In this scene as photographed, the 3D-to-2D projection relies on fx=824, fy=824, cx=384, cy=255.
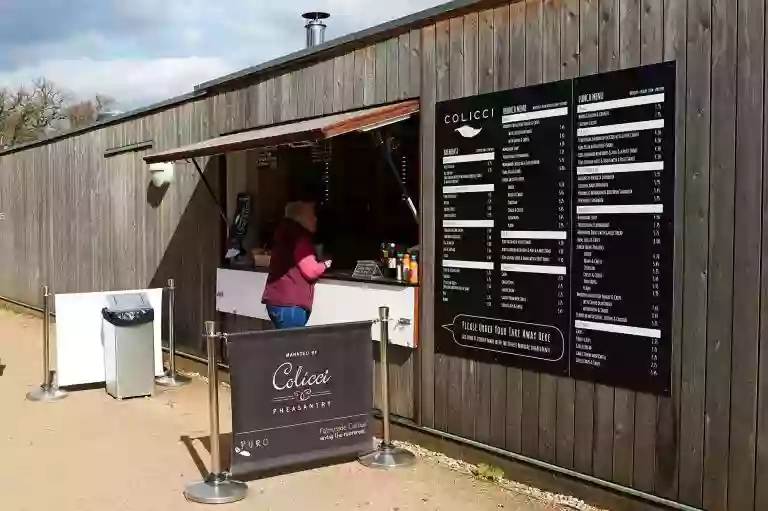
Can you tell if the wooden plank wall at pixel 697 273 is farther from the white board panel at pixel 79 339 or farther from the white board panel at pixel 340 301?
the white board panel at pixel 79 339

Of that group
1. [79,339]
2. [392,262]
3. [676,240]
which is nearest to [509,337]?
[676,240]

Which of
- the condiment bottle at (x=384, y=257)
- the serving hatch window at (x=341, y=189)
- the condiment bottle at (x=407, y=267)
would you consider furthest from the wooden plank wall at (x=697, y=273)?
the serving hatch window at (x=341, y=189)

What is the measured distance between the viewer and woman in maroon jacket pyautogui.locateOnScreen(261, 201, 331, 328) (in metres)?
6.30

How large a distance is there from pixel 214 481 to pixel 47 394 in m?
3.40

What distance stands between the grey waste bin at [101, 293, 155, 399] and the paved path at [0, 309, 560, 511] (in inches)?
8.4

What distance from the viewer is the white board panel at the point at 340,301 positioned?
5926 mm

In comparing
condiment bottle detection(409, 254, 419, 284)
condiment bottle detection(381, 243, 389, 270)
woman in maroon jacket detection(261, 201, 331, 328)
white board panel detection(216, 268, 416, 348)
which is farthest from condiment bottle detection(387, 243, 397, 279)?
woman in maroon jacket detection(261, 201, 331, 328)

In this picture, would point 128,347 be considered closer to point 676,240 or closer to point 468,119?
point 468,119

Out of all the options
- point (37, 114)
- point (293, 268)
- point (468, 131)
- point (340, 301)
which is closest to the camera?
point (468, 131)

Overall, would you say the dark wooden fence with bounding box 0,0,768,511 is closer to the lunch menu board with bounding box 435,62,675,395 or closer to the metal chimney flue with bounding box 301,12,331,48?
the lunch menu board with bounding box 435,62,675,395

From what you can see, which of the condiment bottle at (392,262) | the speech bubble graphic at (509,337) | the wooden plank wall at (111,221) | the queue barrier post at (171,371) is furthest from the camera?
the wooden plank wall at (111,221)

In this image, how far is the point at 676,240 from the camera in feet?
13.9

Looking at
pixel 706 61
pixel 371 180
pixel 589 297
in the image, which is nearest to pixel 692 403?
pixel 589 297

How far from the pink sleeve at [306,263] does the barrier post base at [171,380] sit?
2.62m
